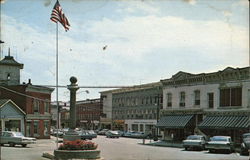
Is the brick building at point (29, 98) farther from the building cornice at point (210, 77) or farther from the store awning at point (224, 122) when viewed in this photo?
the store awning at point (224, 122)

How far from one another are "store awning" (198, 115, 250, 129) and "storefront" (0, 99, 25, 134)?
19.5 metres

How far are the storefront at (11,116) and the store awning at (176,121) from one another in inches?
639

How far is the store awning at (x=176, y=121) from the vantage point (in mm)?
44359

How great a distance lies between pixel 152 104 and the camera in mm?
67875

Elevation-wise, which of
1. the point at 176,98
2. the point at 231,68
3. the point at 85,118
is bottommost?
the point at 85,118

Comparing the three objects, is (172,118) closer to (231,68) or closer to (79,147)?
(231,68)

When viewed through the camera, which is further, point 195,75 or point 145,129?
point 145,129

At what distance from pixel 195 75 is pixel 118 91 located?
118 ft

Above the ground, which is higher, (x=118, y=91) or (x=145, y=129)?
(x=118, y=91)

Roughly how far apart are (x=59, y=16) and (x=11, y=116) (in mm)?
25556

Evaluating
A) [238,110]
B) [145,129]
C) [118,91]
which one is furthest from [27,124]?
[118,91]

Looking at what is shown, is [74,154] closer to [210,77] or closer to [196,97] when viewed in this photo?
[210,77]

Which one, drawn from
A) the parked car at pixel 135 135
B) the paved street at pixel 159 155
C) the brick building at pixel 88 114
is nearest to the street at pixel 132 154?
the paved street at pixel 159 155

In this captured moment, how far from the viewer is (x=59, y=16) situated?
67.1 ft
